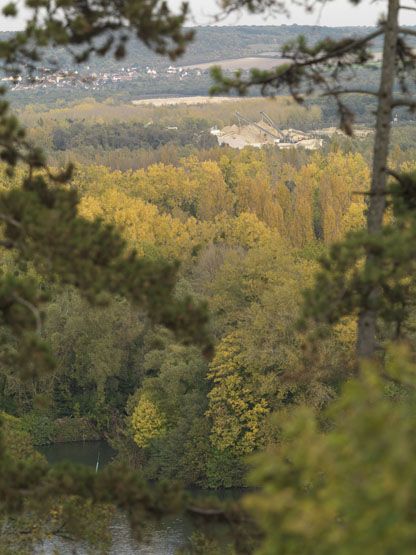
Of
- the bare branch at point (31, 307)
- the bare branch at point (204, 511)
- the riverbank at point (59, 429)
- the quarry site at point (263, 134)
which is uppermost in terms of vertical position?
the bare branch at point (31, 307)

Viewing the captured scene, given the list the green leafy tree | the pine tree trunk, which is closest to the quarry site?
the pine tree trunk

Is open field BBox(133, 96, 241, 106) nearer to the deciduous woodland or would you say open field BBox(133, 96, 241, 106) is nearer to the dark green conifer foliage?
the deciduous woodland

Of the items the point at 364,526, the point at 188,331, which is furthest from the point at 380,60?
the point at 364,526

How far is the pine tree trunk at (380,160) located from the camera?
11.5 m

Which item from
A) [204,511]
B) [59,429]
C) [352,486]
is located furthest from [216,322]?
[352,486]

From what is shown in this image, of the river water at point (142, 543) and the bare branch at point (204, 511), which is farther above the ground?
the bare branch at point (204, 511)

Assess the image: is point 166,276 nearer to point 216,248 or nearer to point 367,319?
point 367,319

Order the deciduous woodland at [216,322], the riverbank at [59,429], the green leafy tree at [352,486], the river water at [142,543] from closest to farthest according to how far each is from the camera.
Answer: the green leafy tree at [352,486] → the deciduous woodland at [216,322] → the river water at [142,543] → the riverbank at [59,429]

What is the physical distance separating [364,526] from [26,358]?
15.6 feet

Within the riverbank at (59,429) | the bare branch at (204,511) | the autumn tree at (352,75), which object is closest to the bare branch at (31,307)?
the bare branch at (204,511)

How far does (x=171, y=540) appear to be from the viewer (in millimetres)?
31438

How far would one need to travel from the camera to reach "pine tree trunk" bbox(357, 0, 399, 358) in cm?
1153

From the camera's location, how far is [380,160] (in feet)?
38.2

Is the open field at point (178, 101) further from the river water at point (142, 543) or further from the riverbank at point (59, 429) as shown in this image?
the river water at point (142, 543)
